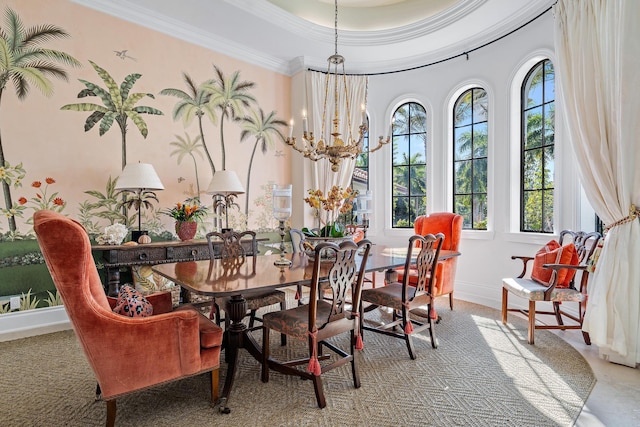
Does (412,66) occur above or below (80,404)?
above

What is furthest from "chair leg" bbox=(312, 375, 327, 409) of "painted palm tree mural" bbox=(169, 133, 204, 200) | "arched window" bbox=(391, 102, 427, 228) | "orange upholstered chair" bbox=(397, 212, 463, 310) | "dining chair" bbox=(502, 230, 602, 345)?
"arched window" bbox=(391, 102, 427, 228)

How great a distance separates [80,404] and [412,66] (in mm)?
5383

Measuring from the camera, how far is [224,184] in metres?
4.18

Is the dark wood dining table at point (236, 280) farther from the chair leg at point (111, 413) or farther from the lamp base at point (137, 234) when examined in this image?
the lamp base at point (137, 234)

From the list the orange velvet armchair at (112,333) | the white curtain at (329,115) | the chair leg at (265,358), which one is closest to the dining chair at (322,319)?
the chair leg at (265,358)

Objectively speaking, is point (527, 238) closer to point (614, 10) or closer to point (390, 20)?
point (614, 10)

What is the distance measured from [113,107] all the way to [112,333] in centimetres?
295

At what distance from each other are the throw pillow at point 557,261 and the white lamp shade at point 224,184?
3.18m

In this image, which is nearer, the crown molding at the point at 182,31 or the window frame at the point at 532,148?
the crown molding at the point at 182,31

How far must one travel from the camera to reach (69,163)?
11.7 feet

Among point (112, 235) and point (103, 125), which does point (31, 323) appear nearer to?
point (112, 235)

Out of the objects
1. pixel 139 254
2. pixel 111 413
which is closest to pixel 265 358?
pixel 111 413

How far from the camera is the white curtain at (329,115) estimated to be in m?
5.30

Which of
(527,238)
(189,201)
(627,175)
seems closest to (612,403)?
(627,175)
